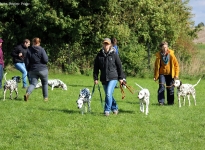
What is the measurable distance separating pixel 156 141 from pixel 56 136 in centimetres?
192

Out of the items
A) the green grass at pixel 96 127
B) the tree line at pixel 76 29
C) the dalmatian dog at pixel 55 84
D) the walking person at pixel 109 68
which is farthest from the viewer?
the tree line at pixel 76 29

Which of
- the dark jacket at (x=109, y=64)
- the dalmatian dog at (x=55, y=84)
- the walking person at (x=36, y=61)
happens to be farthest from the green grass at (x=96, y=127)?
the dalmatian dog at (x=55, y=84)

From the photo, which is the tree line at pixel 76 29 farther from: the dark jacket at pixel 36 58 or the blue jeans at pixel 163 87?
the dark jacket at pixel 36 58

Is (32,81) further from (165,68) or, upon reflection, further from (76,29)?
(76,29)

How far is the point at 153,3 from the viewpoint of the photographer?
29.0 metres

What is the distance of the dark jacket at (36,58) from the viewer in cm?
1181

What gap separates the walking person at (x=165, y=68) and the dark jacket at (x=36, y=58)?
3354mm

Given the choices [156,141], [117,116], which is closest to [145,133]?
[156,141]

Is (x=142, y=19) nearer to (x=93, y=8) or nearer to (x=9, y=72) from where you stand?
(x=93, y=8)

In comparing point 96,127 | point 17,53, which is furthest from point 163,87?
point 17,53

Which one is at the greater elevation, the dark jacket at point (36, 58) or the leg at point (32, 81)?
the dark jacket at point (36, 58)

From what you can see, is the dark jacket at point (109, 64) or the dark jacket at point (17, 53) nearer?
the dark jacket at point (109, 64)

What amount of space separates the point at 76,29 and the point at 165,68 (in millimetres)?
13414

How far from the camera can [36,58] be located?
11.8 m
